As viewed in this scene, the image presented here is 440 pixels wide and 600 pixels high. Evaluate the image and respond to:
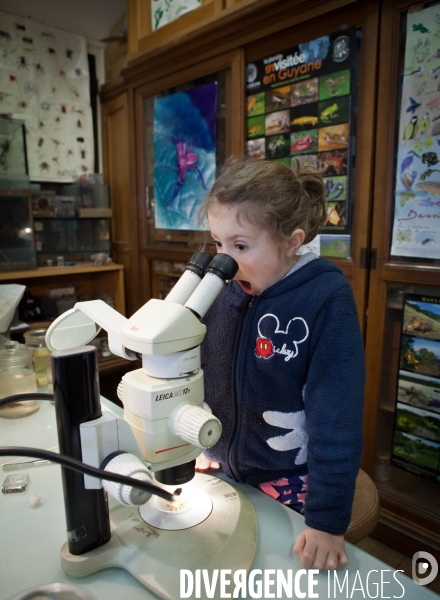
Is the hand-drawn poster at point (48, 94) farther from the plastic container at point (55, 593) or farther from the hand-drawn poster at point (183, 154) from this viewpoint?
the plastic container at point (55, 593)

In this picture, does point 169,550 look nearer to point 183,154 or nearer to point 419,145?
point 419,145

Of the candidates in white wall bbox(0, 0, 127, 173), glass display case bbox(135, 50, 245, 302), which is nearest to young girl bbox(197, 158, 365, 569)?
glass display case bbox(135, 50, 245, 302)

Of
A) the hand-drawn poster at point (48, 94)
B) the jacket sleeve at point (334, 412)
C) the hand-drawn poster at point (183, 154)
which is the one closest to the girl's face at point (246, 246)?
the jacket sleeve at point (334, 412)

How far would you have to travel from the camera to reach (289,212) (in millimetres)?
814

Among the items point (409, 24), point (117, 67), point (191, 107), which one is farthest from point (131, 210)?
point (409, 24)

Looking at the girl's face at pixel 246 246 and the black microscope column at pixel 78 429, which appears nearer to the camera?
the black microscope column at pixel 78 429

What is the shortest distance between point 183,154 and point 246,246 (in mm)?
1584

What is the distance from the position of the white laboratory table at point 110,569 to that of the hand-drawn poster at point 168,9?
208 centimetres

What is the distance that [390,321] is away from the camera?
158cm

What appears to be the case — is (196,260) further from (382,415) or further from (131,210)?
(131,210)

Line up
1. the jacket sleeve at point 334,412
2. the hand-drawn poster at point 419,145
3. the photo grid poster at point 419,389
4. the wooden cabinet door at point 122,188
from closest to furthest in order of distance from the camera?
1. the jacket sleeve at point 334,412
2. the hand-drawn poster at point 419,145
3. the photo grid poster at point 419,389
4. the wooden cabinet door at point 122,188

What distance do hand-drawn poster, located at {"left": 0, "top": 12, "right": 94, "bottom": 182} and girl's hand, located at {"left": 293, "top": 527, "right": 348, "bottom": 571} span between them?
2.59 meters

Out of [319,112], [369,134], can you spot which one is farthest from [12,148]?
[369,134]

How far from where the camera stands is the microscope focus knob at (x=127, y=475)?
0.52 metres
